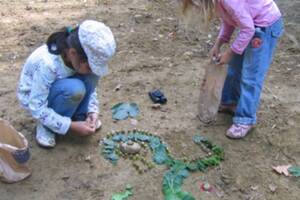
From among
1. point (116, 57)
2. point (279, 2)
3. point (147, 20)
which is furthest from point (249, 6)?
point (279, 2)

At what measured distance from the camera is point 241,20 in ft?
8.78

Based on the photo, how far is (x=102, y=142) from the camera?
2938 millimetres

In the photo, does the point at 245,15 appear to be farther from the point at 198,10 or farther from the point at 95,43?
the point at 95,43

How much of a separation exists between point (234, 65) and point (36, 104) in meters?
1.21

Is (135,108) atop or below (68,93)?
below

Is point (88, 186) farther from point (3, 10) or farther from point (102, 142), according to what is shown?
point (3, 10)

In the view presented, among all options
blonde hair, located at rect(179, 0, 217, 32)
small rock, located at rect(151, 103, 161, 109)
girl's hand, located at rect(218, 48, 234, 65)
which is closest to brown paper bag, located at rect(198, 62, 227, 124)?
girl's hand, located at rect(218, 48, 234, 65)

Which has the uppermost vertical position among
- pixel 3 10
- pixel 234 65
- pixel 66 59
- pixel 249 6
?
pixel 249 6

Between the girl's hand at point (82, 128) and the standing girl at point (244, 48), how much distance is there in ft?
2.68

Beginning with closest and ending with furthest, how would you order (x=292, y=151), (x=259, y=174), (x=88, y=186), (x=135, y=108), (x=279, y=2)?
(x=88, y=186)
(x=259, y=174)
(x=292, y=151)
(x=135, y=108)
(x=279, y=2)

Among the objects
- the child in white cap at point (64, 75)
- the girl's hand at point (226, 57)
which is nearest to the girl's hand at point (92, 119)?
the child in white cap at point (64, 75)

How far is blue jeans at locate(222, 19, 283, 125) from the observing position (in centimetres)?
285

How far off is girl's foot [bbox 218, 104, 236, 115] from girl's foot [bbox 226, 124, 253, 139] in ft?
0.76

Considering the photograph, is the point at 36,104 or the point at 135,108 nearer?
the point at 36,104
